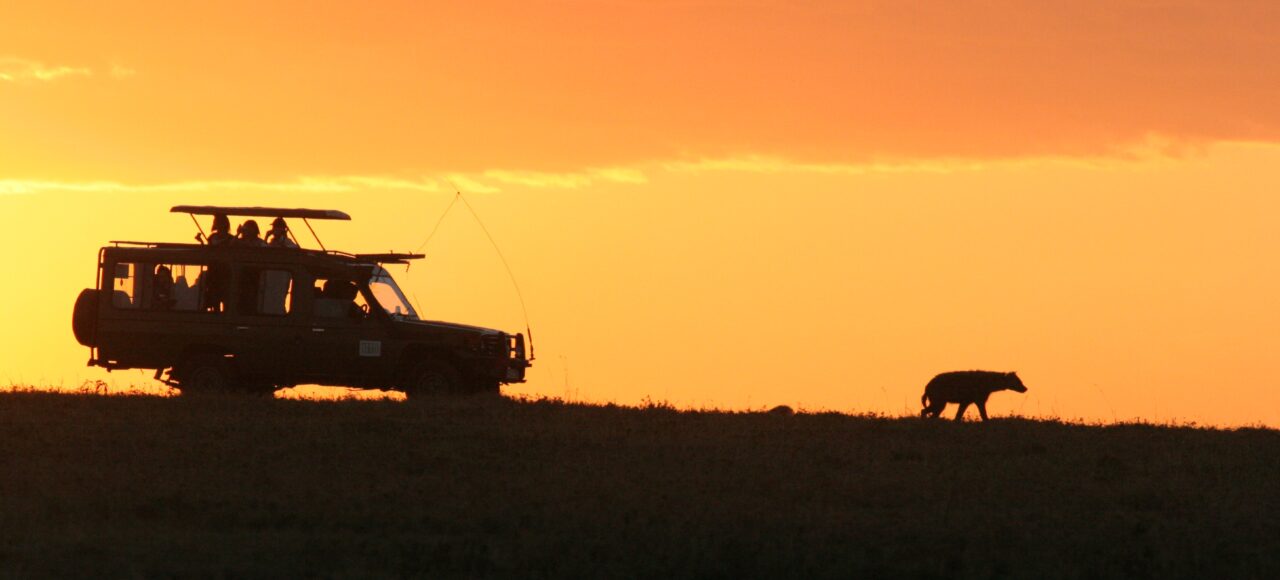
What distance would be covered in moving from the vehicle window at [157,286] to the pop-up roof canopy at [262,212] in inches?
39.0

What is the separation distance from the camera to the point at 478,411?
79.6 feet

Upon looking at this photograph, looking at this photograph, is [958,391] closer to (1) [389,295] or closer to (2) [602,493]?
(1) [389,295]

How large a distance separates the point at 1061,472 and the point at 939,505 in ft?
10.3

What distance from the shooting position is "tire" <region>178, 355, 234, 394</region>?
26.7 meters

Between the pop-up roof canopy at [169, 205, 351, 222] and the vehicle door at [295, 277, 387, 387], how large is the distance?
99 centimetres

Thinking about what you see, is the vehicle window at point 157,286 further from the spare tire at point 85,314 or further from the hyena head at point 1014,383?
the hyena head at point 1014,383

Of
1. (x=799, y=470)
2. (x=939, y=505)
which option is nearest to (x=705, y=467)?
(x=799, y=470)

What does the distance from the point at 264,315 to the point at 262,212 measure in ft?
5.36

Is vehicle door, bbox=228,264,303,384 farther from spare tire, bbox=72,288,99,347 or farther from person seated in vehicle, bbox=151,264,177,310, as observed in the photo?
spare tire, bbox=72,288,99,347

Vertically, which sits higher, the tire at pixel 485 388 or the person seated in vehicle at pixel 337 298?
the person seated in vehicle at pixel 337 298

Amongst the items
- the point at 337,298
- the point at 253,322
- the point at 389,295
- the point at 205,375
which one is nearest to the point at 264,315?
the point at 253,322

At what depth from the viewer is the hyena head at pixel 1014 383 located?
1284 inches

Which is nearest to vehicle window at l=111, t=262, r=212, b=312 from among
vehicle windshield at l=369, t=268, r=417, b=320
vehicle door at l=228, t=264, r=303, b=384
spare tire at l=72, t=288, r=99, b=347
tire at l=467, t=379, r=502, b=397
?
spare tire at l=72, t=288, r=99, b=347

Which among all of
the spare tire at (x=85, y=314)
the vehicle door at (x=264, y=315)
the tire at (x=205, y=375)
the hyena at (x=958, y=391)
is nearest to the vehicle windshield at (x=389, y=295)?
the vehicle door at (x=264, y=315)
